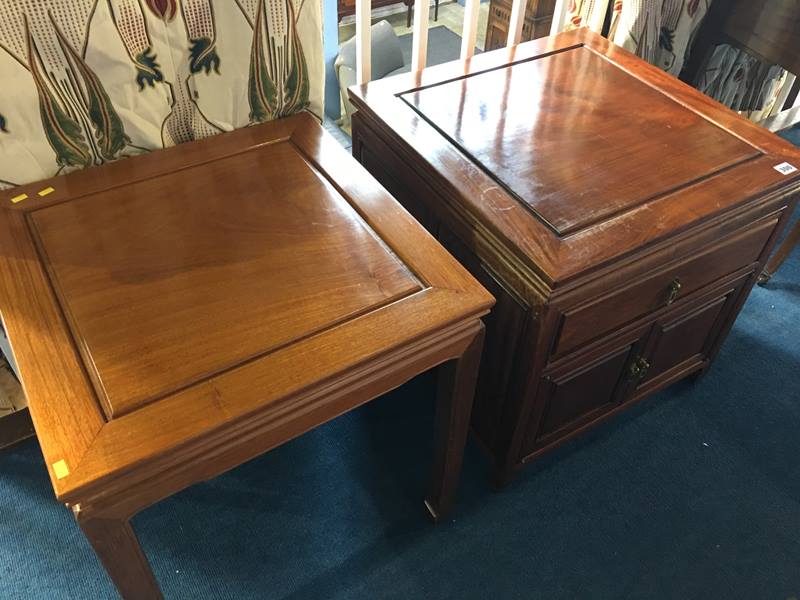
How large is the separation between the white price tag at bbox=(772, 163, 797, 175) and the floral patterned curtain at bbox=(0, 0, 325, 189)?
726mm

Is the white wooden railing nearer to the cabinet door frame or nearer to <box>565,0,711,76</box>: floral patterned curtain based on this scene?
<box>565,0,711,76</box>: floral patterned curtain

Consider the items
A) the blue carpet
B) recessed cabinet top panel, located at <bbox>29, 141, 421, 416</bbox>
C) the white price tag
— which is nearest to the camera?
recessed cabinet top panel, located at <bbox>29, 141, 421, 416</bbox>

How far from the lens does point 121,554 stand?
72cm

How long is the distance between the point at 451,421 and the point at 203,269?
0.40 metres

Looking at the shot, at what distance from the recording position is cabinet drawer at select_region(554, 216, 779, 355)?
3.09 feet

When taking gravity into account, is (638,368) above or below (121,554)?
below

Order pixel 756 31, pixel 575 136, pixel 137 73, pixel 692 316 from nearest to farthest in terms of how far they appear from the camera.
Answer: pixel 137 73, pixel 575 136, pixel 692 316, pixel 756 31

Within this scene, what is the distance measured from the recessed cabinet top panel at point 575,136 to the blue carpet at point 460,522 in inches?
22.0

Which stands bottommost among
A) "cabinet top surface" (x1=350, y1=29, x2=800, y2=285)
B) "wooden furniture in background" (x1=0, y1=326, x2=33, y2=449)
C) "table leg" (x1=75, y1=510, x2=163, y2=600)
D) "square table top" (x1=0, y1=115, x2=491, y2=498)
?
"wooden furniture in background" (x1=0, y1=326, x2=33, y2=449)

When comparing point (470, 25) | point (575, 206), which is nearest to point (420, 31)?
point (470, 25)

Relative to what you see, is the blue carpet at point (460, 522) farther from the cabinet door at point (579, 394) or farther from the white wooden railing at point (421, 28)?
the white wooden railing at point (421, 28)

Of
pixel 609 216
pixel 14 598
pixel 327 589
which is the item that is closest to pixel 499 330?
pixel 609 216

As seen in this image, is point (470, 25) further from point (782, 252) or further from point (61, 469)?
point (61, 469)

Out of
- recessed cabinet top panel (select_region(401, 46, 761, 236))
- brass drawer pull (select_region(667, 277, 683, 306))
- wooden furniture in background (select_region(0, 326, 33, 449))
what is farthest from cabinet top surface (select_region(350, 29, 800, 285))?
wooden furniture in background (select_region(0, 326, 33, 449))
